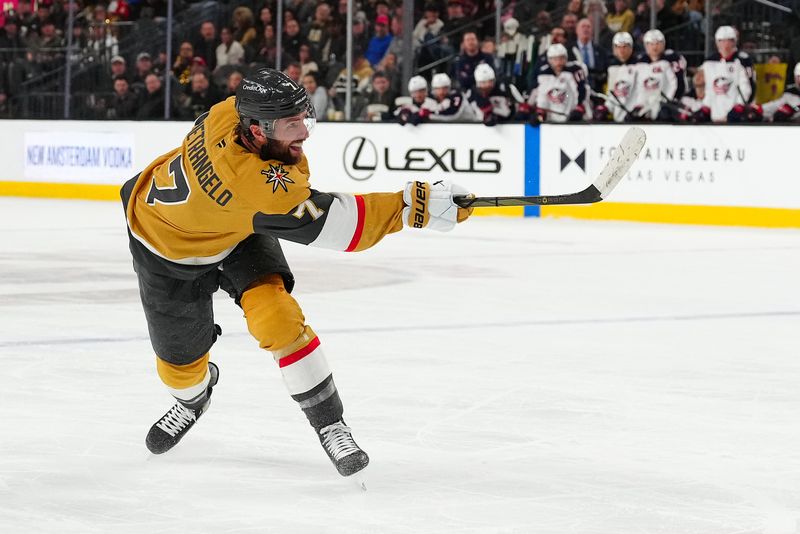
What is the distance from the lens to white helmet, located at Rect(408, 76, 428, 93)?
13.3 meters

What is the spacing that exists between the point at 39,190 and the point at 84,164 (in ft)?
2.42

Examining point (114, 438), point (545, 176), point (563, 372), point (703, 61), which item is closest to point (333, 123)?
point (545, 176)

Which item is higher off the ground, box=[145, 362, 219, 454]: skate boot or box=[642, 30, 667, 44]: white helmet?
box=[642, 30, 667, 44]: white helmet

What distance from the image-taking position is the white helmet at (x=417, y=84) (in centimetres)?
1328

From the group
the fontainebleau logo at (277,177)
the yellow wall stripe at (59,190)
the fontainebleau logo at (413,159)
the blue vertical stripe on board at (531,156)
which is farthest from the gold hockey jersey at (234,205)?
the yellow wall stripe at (59,190)

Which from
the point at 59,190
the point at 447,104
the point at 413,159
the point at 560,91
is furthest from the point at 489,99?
the point at 59,190

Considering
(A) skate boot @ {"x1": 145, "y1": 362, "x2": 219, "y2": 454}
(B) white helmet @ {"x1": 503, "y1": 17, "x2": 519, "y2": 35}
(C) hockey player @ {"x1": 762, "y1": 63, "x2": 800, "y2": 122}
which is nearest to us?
(A) skate boot @ {"x1": 145, "y1": 362, "x2": 219, "y2": 454}

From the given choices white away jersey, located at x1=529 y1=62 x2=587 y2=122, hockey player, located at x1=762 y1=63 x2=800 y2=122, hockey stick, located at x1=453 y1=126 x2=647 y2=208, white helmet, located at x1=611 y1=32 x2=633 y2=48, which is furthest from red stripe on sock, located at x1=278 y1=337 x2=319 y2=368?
white away jersey, located at x1=529 y1=62 x2=587 y2=122

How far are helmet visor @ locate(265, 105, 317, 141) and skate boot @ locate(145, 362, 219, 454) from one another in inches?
34.9

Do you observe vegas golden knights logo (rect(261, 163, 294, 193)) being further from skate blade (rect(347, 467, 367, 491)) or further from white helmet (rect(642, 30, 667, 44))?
white helmet (rect(642, 30, 667, 44))

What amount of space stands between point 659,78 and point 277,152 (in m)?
9.28

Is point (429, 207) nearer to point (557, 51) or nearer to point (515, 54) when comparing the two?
point (557, 51)

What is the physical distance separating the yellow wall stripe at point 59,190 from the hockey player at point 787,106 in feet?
22.3

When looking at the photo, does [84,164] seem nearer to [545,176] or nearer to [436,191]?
[545,176]
